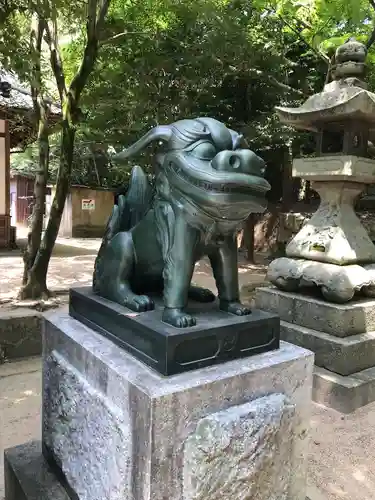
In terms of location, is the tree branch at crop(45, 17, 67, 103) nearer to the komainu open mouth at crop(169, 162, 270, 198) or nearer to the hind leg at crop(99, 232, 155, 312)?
the hind leg at crop(99, 232, 155, 312)

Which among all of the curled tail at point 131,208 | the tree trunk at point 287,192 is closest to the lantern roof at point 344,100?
the curled tail at point 131,208

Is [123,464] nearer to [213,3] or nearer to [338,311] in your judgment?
[338,311]

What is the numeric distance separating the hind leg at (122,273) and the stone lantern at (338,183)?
2.44 meters

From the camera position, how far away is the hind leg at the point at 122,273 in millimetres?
1653

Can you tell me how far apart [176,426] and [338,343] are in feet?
8.14

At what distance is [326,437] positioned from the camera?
115 inches

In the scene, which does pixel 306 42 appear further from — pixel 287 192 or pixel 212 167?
pixel 212 167

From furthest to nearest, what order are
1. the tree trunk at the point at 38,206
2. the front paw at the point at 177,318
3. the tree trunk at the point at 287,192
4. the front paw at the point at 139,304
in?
1. the tree trunk at the point at 287,192
2. the tree trunk at the point at 38,206
3. the front paw at the point at 139,304
4. the front paw at the point at 177,318

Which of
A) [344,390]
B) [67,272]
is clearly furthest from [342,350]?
[67,272]

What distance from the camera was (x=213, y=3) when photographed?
563cm

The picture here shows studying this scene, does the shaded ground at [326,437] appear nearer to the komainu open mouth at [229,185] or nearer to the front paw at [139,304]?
the front paw at [139,304]

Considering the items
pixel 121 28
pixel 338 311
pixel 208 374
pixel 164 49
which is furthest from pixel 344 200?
pixel 164 49

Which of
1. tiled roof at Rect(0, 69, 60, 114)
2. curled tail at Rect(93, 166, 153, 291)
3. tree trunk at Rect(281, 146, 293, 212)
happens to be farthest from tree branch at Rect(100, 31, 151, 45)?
tree trunk at Rect(281, 146, 293, 212)

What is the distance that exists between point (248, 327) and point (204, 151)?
67 cm
